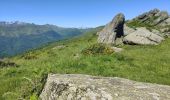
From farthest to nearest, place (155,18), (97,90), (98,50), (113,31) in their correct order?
(155,18)
(113,31)
(98,50)
(97,90)

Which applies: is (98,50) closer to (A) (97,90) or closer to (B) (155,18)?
(A) (97,90)

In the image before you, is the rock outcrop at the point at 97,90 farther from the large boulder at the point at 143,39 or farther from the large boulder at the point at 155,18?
the large boulder at the point at 155,18

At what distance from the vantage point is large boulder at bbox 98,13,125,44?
50375mm

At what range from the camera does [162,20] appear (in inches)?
2859

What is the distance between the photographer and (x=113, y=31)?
5191 cm

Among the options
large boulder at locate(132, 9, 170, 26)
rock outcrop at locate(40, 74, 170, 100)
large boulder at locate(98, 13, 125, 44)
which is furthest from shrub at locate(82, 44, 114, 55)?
large boulder at locate(132, 9, 170, 26)

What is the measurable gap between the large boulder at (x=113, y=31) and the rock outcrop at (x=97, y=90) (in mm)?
39469

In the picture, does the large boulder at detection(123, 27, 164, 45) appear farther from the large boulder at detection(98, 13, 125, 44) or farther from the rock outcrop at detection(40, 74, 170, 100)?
the rock outcrop at detection(40, 74, 170, 100)

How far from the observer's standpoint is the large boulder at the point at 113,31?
50375 millimetres

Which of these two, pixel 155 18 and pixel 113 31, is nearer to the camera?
pixel 113 31

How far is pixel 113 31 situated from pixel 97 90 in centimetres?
4363

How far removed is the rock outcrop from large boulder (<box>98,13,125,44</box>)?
3947 cm

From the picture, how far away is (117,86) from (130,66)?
47.6ft

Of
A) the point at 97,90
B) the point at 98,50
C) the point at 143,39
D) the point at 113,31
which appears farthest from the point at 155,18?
the point at 97,90
